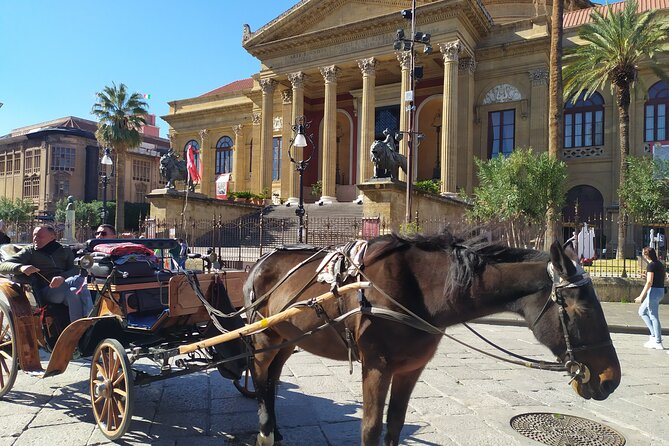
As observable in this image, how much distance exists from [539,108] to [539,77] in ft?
5.82

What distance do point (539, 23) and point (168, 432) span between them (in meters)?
30.2

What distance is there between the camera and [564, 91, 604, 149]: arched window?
28453mm

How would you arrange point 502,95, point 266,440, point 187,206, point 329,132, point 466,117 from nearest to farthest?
1. point 266,440
2. point 187,206
3. point 466,117
4. point 502,95
5. point 329,132

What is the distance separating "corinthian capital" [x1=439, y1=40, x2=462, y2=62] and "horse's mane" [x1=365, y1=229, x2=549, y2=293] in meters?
25.5

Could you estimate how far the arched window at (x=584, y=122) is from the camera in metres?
28.5

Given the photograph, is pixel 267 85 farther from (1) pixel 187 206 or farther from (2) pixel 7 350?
(2) pixel 7 350

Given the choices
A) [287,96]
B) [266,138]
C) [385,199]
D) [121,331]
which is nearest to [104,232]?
[121,331]

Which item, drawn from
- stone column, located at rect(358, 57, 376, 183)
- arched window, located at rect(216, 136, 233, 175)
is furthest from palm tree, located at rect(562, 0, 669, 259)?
arched window, located at rect(216, 136, 233, 175)

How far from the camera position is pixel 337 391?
17.2 feet

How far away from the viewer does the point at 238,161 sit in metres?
40.5

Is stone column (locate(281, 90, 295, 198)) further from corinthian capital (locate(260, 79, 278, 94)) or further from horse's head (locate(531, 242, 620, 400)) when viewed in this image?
horse's head (locate(531, 242, 620, 400))

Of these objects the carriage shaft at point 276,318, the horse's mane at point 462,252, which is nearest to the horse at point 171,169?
the carriage shaft at point 276,318

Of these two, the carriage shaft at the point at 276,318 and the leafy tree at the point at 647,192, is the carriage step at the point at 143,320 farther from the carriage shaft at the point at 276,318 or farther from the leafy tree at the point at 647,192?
the leafy tree at the point at 647,192

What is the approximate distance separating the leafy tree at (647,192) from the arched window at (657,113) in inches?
327
